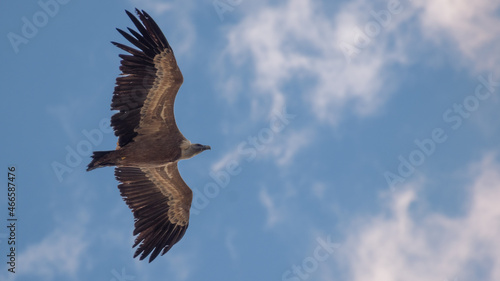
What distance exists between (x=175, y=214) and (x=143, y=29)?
6.54m

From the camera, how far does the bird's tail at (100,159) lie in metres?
18.9

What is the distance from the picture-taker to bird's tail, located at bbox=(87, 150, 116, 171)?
18.9m

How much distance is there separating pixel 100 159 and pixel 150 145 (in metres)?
1.76

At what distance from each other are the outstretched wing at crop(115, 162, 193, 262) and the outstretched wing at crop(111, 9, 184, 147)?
1.77 meters

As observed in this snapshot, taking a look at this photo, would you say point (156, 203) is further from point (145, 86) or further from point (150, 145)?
point (145, 86)

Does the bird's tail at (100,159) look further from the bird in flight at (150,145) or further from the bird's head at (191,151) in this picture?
the bird's head at (191,151)

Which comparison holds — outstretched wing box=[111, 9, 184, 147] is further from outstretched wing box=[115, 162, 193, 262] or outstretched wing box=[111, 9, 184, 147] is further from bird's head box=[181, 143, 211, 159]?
outstretched wing box=[115, 162, 193, 262]

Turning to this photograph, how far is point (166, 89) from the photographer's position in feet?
63.7

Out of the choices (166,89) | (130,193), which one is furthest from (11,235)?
(166,89)

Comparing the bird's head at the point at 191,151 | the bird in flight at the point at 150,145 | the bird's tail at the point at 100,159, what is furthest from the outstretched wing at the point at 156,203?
the bird's tail at the point at 100,159

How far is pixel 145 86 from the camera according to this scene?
1912 cm

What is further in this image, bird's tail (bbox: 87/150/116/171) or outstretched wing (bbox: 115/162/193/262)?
outstretched wing (bbox: 115/162/193/262)

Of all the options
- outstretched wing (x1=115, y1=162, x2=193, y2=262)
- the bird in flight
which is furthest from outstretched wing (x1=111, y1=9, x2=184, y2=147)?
outstretched wing (x1=115, y1=162, x2=193, y2=262)

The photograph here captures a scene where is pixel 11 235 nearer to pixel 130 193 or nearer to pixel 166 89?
pixel 130 193
